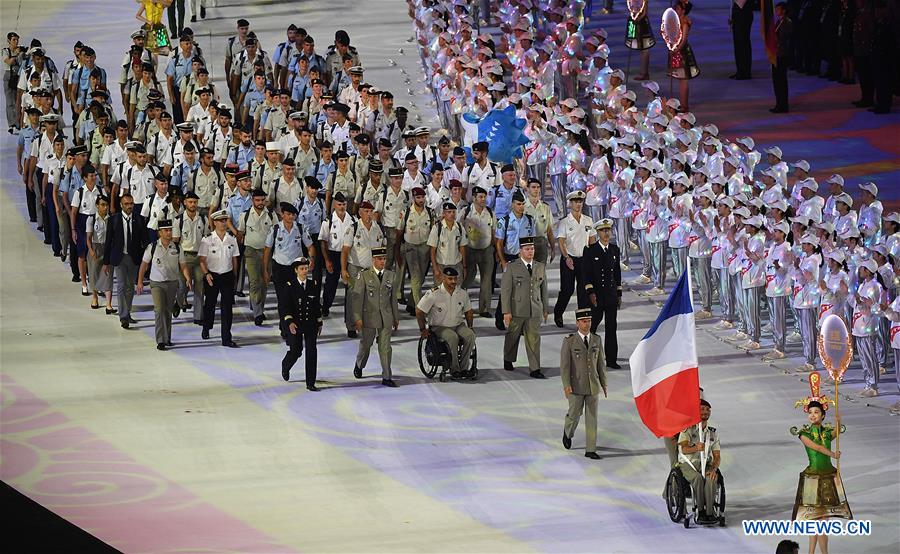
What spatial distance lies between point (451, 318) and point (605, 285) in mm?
1745

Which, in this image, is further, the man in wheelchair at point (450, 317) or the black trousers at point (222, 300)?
the black trousers at point (222, 300)

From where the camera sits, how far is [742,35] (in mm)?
31172

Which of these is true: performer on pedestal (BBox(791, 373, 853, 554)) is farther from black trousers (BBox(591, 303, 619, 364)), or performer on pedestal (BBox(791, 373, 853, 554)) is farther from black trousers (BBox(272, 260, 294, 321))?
black trousers (BBox(272, 260, 294, 321))

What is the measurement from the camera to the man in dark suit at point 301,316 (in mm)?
21031

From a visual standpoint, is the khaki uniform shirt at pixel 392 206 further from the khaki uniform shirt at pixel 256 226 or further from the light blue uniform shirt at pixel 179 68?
the light blue uniform shirt at pixel 179 68

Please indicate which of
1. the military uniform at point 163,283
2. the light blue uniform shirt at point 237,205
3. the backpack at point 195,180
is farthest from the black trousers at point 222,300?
the backpack at point 195,180

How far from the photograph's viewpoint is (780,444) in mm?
19484

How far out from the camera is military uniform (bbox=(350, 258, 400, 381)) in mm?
21188

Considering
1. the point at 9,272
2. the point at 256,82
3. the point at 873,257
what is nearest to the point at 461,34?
the point at 256,82

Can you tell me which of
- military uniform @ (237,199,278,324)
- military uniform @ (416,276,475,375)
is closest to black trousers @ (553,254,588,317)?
military uniform @ (416,276,475,375)

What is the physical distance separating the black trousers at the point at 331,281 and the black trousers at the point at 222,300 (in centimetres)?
120

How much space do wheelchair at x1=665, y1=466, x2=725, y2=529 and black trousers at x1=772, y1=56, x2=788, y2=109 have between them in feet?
43.2

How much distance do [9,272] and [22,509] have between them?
9071 mm

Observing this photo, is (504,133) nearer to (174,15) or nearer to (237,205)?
(237,205)
